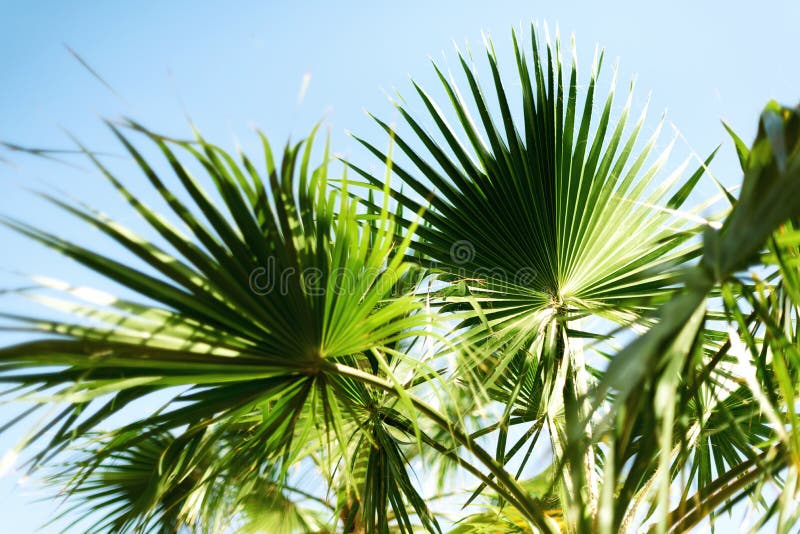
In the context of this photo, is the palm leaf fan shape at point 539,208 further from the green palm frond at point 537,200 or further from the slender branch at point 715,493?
the slender branch at point 715,493

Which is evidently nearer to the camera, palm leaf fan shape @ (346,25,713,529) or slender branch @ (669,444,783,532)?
slender branch @ (669,444,783,532)

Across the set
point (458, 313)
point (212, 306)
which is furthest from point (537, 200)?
point (212, 306)

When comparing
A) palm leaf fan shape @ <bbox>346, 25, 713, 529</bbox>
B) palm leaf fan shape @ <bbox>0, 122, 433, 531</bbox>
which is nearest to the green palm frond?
palm leaf fan shape @ <bbox>346, 25, 713, 529</bbox>

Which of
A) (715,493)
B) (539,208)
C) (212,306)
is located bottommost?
(715,493)

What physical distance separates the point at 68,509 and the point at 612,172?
2.64 meters

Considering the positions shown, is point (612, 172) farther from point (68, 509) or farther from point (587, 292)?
point (68, 509)

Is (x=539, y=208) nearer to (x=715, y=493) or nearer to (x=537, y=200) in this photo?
(x=537, y=200)

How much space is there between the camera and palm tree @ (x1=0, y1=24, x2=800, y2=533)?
1.06 metres

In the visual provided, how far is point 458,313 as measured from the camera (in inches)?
76.9

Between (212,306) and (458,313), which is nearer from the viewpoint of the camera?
(212,306)

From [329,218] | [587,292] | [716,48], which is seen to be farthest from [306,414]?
[716,48]

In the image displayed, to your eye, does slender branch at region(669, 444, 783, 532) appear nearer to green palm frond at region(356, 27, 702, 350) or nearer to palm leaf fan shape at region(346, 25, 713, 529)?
palm leaf fan shape at region(346, 25, 713, 529)

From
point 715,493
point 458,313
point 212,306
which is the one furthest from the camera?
point 458,313

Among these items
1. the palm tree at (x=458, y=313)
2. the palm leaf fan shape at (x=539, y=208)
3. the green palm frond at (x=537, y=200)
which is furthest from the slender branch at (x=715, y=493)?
the green palm frond at (x=537, y=200)
